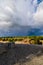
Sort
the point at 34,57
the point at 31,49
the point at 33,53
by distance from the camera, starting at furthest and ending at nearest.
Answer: the point at 31,49
the point at 33,53
the point at 34,57

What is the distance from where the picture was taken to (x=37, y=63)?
14867 millimetres

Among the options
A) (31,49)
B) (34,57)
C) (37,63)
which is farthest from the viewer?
(31,49)

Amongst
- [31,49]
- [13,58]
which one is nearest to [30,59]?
[13,58]

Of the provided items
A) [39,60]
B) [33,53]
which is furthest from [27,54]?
[39,60]

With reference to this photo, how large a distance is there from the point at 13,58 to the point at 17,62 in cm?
108

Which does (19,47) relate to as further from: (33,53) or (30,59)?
(30,59)

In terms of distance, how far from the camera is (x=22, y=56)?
16672mm

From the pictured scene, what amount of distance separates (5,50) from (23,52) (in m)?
1.75

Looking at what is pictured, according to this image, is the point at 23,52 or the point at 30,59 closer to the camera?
the point at 30,59

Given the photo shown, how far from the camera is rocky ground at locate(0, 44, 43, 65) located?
15250 millimetres

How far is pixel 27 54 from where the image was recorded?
17.1 metres

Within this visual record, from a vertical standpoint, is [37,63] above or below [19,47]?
below

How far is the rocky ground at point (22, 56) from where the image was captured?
600 inches

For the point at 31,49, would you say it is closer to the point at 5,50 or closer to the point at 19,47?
the point at 19,47
